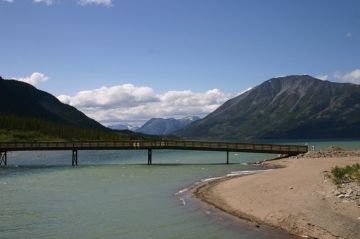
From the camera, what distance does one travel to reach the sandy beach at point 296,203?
22500 millimetres

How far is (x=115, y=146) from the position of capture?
257 feet

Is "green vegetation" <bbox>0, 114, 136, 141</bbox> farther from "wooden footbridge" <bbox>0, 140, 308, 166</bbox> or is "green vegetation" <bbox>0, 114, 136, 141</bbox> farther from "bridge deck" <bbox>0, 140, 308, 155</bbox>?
"wooden footbridge" <bbox>0, 140, 308, 166</bbox>

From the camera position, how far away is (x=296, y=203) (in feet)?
90.0

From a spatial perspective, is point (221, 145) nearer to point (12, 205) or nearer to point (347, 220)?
point (12, 205)

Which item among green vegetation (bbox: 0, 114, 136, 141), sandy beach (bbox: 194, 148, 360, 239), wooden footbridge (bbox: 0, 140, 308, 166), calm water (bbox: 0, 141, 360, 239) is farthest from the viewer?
green vegetation (bbox: 0, 114, 136, 141)

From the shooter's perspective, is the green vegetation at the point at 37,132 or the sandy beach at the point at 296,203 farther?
the green vegetation at the point at 37,132

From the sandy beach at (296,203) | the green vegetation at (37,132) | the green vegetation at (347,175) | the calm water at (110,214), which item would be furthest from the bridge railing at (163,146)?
the green vegetation at (37,132)

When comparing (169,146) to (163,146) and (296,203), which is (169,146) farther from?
(296,203)

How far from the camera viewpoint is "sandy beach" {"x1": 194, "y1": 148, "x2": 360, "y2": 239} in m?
22.5

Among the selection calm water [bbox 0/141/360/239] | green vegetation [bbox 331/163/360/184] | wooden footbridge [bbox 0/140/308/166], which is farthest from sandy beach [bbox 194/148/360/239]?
wooden footbridge [bbox 0/140/308/166]

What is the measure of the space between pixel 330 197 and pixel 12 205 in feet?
71.1

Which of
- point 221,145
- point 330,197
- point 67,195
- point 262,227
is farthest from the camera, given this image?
point 221,145

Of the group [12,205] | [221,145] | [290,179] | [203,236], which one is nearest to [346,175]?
[290,179]

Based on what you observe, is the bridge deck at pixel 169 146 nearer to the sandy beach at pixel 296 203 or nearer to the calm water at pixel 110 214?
the calm water at pixel 110 214
